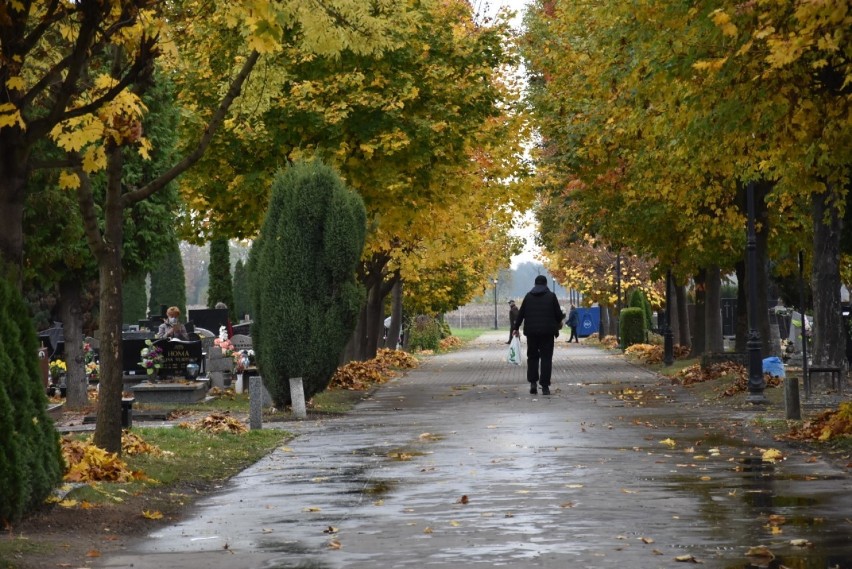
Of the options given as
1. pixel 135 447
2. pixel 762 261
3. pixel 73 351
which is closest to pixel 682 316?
pixel 762 261

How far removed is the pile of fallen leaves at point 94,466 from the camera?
14141 mm

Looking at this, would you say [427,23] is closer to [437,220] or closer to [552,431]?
[437,220]

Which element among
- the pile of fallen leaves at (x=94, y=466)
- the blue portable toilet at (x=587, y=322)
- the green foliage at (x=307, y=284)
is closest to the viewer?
the pile of fallen leaves at (x=94, y=466)

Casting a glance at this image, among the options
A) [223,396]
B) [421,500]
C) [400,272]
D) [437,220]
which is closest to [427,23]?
[437,220]

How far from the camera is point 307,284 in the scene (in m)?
25.3

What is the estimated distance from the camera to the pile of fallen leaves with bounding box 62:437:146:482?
14.1 m

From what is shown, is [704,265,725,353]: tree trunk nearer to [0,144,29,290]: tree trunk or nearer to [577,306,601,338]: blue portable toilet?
[0,144,29,290]: tree trunk

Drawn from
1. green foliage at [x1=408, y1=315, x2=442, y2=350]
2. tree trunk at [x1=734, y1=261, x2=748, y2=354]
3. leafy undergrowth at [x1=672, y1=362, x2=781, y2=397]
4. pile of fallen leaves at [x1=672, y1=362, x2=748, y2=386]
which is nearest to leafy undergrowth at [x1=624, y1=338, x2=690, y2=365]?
tree trunk at [x1=734, y1=261, x2=748, y2=354]

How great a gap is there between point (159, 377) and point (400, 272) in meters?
14.5

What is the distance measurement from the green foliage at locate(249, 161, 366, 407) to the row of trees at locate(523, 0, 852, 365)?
16.0 ft

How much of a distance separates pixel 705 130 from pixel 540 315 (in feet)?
40.3

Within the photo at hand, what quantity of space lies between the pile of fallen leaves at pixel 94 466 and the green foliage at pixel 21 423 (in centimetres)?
247

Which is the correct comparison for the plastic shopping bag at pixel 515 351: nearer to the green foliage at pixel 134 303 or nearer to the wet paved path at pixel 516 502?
the wet paved path at pixel 516 502

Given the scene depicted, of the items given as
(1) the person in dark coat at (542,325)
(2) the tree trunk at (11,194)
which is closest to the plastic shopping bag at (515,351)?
(1) the person in dark coat at (542,325)
